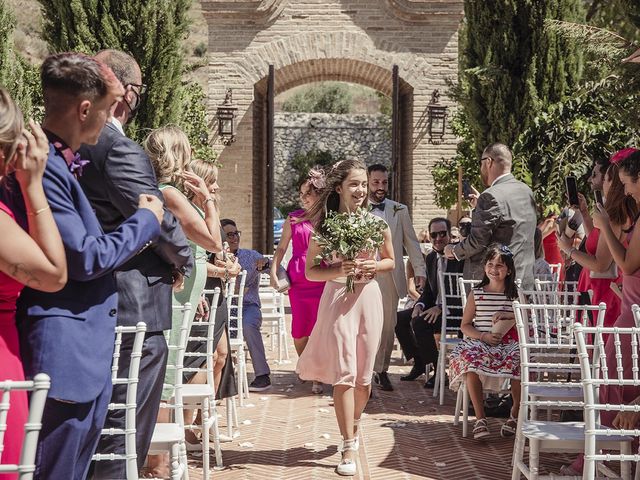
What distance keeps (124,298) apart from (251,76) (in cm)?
1408

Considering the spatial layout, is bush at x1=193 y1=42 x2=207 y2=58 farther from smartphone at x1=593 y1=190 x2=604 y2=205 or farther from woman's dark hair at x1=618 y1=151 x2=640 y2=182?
woman's dark hair at x1=618 y1=151 x2=640 y2=182

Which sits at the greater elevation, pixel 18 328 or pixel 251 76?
pixel 251 76

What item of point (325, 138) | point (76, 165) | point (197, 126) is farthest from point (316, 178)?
point (325, 138)

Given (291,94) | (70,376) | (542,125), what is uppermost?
(291,94)

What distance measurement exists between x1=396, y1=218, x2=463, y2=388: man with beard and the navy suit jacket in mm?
6508

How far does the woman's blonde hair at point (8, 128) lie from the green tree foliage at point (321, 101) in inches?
2009

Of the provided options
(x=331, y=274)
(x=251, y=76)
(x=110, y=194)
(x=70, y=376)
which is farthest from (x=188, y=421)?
(x=251, y=76)

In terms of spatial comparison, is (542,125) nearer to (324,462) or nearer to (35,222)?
(324,462)

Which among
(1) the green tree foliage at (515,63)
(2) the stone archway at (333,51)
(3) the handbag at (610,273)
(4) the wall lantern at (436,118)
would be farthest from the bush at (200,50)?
(3) the handbag at (610,273)

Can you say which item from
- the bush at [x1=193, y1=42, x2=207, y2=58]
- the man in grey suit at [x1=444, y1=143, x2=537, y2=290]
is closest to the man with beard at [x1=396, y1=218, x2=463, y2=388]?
the man in grey suit at [x1=444, y1=143, x2=537, y2=290]

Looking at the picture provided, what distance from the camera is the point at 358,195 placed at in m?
6.42

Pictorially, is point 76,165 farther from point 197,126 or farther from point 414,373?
point 197,126

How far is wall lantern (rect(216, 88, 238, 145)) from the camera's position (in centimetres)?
1748

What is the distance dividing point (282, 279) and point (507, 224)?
2.42 meters
